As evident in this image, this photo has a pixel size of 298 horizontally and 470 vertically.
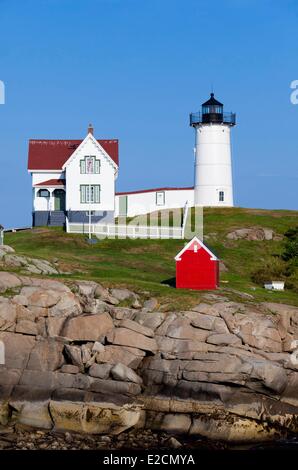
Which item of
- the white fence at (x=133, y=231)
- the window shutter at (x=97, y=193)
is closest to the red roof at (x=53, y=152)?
the window shutter at (x=97, y=193)

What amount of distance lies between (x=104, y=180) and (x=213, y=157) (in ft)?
35.3

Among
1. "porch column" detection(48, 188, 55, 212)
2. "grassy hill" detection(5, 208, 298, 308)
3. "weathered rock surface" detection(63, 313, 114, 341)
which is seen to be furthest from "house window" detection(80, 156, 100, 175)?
"weathered rock surface" detection(63, 313, 114, 341)

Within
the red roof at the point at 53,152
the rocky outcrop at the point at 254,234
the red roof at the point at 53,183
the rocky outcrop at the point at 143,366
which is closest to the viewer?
the rocky outcrop at the point at 143,366

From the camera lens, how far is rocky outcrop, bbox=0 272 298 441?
120ft

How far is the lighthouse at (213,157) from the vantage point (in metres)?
71.6

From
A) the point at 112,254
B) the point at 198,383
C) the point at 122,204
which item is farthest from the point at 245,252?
the point at 198,383

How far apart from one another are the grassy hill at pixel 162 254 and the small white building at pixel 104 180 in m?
2.86

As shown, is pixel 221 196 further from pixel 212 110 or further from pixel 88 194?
pixel 88 194

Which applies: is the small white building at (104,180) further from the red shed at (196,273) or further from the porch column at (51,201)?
the red shed at (196,273)

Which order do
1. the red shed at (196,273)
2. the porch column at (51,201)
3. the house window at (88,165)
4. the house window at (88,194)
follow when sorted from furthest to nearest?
the porch column at (51,201)
the house window at (88,194)
the house window at (88,165)
the red shed at (196,273)

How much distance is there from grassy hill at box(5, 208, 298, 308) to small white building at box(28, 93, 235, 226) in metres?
2.86

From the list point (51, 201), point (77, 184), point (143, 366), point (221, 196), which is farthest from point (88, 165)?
point (143, 366)

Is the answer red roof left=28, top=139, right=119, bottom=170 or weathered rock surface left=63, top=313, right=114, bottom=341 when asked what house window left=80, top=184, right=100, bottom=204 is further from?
weathered rock surface left=63, top=313, right=114, bottom=341

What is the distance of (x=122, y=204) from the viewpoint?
6888cm
